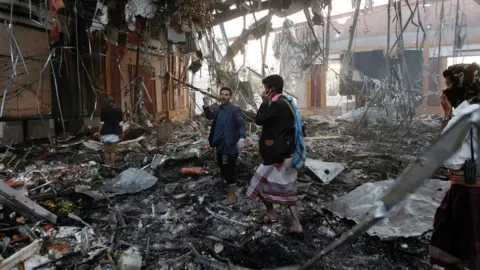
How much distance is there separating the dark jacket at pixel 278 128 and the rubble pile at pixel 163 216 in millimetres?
887

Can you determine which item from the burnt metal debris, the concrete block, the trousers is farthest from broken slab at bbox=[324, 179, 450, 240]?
the concrete block

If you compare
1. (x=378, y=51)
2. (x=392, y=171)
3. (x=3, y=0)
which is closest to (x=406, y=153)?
(x=392, y=171)

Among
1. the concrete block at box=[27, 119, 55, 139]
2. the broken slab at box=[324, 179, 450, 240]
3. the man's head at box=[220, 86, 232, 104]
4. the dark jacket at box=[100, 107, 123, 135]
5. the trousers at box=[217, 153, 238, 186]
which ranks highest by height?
the man's head at box=[220, 86, 232, 104]

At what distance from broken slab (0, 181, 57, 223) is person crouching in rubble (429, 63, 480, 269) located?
3801mm

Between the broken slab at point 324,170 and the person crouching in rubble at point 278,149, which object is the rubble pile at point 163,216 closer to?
the broken slab at point 324,170

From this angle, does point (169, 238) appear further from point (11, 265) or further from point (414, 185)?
point (414, 185)

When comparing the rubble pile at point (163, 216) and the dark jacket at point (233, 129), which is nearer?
the rubble pile at point (163, 216)

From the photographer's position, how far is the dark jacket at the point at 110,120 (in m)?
6.11

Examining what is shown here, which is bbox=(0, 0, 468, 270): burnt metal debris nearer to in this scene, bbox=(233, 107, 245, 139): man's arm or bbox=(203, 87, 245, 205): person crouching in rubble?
bbox=(203, 87, 245, 205): person crouching in rubble

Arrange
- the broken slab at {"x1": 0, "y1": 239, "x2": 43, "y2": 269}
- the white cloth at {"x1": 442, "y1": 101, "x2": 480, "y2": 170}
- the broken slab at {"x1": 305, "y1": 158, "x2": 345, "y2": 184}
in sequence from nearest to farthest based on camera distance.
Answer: the white cloth at {"x1": 442, "y1": 101, "x2": 480, "y2": 170} → the broken slab at {"x1": 0, "y1": 239, "x2": 43, "y2": 269} → the broken slab at {"x1": 305, "y1": 158, "x2": 345, "y2": 184}

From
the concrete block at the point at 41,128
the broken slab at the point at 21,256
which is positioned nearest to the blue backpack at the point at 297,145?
the broken slab at the point at 21,256

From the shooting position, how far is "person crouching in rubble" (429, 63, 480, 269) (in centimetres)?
199

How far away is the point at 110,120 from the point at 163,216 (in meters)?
2.87

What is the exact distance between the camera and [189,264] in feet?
9.45
